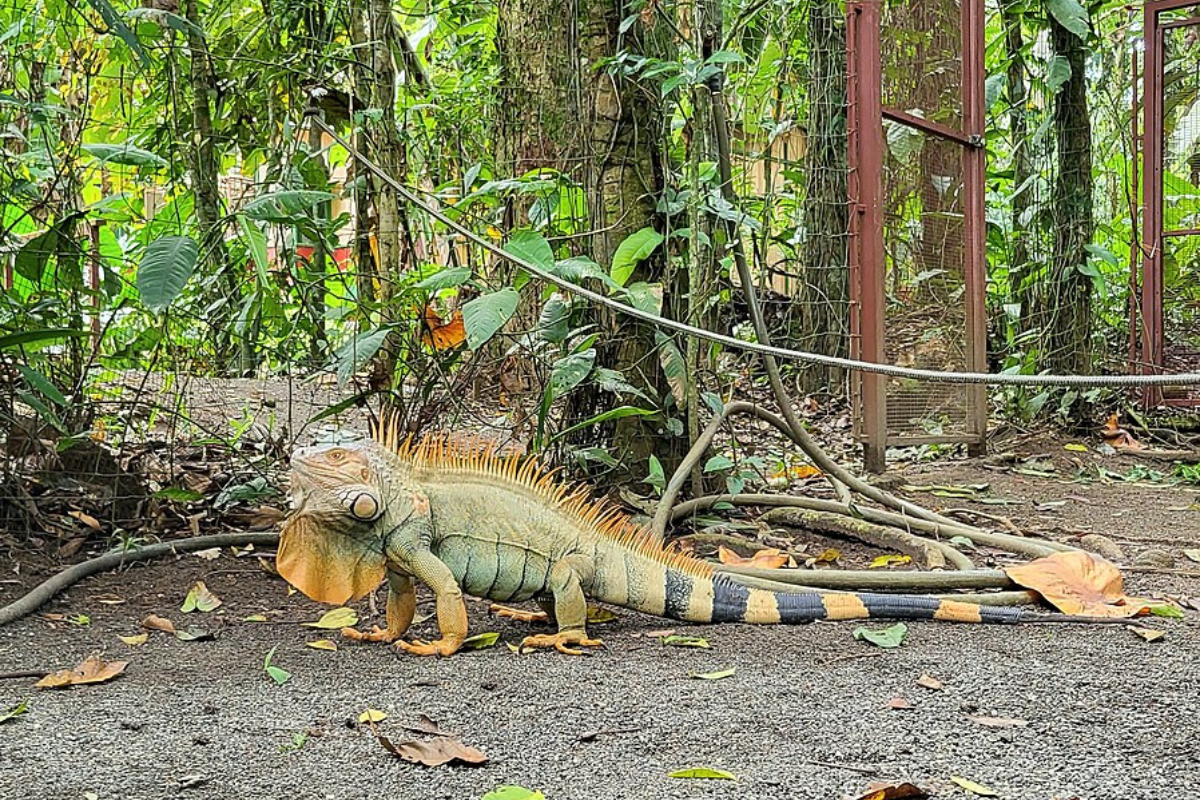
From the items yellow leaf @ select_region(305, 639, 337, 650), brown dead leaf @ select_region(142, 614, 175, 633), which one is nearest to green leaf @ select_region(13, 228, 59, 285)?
brown dead leaf @ select_region(142, 614, 175, 633)

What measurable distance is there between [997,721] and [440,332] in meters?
2.60

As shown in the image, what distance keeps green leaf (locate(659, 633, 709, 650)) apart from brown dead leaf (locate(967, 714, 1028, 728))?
813 millimetres

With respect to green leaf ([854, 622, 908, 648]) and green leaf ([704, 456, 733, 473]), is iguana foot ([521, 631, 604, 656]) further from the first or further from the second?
green leaf ([704, 456, 733, 473])

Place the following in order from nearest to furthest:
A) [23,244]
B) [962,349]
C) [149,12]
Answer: [149,12], [23,244], [962,349]

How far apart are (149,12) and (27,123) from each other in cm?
133

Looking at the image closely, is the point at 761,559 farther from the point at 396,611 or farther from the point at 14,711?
the point at 14,711

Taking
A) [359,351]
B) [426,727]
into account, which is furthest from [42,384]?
[426,727]

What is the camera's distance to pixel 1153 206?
822 cm

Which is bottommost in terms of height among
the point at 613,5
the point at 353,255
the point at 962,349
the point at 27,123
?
the point at 962,349

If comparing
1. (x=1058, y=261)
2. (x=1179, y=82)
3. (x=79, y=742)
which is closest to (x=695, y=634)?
(x=79, y=742)

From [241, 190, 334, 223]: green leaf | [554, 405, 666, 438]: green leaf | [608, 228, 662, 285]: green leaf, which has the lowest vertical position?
[554, 405, 666, 438]: green leaf

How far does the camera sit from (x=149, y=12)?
3725 mm

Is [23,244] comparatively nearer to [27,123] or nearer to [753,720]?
A: [27,123]

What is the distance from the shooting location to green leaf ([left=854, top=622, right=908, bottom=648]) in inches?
125
